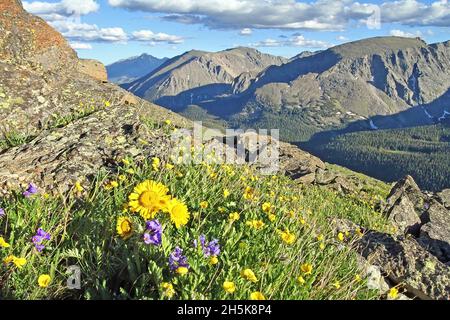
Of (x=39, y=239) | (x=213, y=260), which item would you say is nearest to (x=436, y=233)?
(x=213, y=260)

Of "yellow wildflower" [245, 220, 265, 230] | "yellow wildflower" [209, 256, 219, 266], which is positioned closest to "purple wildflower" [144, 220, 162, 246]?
"yellow wildflower" [209, 256, 219, 266]

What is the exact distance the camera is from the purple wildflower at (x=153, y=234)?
4.63 m

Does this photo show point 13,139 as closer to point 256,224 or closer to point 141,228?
point 141,228

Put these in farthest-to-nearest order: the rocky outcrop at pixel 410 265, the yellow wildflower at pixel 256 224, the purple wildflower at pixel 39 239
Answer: the rocky outcrop at pixel 410 265 < the yellow wildflower at pixel 256 224 < the purple wildflower at pixel 39 239

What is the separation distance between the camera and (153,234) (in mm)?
4797

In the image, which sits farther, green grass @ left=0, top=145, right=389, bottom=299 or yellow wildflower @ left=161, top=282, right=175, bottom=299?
green grass @ left=0, top=145, right=389, bottom=299

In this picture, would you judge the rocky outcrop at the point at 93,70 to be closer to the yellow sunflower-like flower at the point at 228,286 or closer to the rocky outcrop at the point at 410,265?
the rocky outcrop at the point at 410,265

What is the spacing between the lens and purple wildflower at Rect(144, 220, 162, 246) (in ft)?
15.2

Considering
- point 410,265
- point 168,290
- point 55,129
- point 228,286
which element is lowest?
point 410,265

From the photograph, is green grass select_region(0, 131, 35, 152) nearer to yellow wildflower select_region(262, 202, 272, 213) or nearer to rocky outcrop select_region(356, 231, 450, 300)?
yellow wildflower select_region(262, 202, 272, 213)

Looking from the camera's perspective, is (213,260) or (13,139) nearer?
(213,260)

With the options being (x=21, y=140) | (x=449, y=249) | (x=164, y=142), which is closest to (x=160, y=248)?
(x=164, y=142)

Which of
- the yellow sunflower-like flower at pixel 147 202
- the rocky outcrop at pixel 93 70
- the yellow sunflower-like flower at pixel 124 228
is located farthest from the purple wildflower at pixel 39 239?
the rocky outcrop at pixel 93 70
